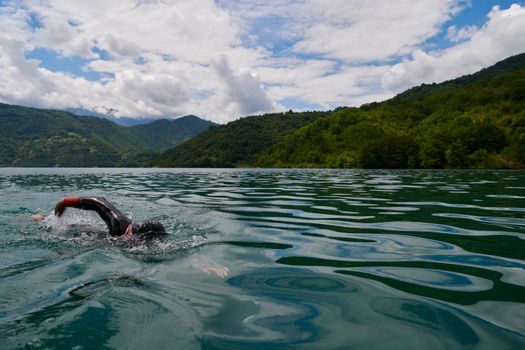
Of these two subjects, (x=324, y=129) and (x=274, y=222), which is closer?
(x=274, y=222)

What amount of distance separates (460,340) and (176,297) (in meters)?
2.87

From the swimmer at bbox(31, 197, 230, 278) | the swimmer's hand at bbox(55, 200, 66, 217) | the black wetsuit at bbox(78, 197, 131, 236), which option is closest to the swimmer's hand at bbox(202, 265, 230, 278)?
the swimmer at bbox(31, 197, 230, 278)

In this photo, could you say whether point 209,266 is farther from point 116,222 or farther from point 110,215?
point 110,215

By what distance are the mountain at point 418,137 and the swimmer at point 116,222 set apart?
7668 centimetres

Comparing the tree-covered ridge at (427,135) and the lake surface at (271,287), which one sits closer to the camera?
the lake surface at (271,287)

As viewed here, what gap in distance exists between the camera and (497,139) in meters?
85.3

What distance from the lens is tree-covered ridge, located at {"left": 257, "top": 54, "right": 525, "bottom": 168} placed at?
3063 inches

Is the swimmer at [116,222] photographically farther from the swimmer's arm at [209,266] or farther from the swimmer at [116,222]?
the swimmer's arm at [209,266]

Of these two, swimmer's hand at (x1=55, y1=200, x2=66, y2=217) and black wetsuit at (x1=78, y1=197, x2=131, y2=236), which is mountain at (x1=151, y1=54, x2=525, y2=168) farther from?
swimmer's hand at (x1=55, y1=200, x2=66, y2=217)

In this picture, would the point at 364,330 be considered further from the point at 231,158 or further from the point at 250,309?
the point at 231,158

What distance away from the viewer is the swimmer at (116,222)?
280 inches

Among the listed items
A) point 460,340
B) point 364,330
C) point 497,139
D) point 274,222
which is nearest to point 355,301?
point 364,330

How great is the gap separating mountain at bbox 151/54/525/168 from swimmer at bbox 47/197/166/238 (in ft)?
252

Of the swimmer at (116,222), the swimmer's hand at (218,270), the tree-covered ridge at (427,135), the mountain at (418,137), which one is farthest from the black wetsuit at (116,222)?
the mountain at (418,137)
